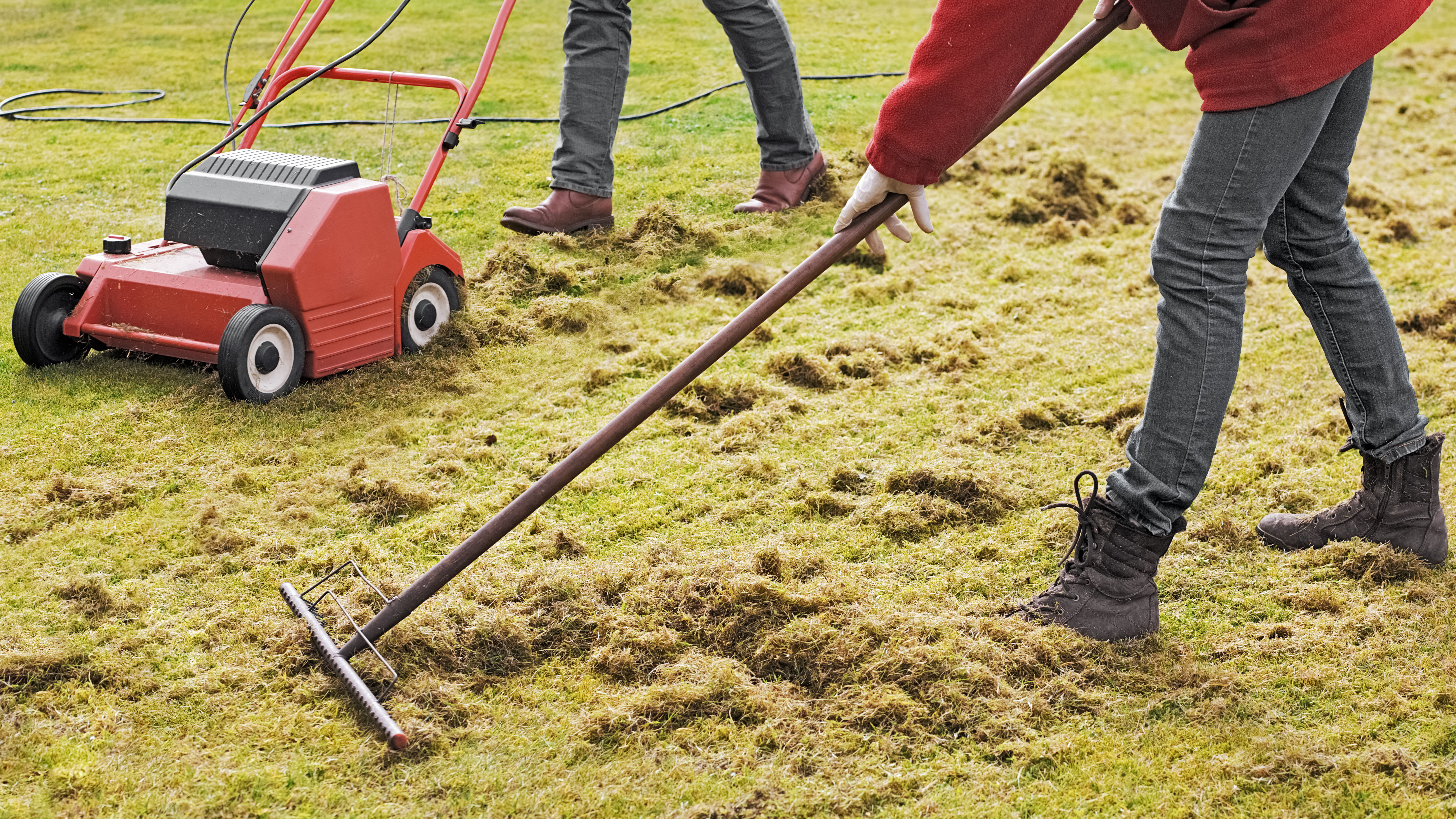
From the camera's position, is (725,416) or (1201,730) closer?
(1201,730)

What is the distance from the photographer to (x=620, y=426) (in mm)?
1921

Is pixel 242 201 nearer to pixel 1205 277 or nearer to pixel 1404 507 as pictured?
pixel 1205 277

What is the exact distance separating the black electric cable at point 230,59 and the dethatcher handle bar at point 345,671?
1.75 m

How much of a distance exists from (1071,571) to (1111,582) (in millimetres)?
73

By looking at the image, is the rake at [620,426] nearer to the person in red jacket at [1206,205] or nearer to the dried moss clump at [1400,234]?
the person in red jacket at [1206,205]

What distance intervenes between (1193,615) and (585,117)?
2.61 meters

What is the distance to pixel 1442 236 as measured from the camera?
4062 millimetres

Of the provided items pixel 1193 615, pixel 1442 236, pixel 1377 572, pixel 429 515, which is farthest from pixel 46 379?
pixel 1442 236

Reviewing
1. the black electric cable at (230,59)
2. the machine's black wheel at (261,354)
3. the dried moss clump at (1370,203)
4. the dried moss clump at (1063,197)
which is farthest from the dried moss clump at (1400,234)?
the black electric cable at (230,59)

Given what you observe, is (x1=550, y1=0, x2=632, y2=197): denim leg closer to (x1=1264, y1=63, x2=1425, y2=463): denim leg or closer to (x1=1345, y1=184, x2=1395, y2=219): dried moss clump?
(x1=1264, y1=63, x2=1425, y2=463): denim leg

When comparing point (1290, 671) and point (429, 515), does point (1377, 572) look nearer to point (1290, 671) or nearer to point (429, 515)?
point (1290, 671)

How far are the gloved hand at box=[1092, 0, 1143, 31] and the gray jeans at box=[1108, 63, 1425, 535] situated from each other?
0.84ft

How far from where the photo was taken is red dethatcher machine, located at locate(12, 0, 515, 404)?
288 centimetres

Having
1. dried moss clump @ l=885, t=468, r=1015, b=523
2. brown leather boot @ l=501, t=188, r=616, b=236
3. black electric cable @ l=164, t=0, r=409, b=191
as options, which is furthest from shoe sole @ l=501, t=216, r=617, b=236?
dried moss clump @ l=885, t=468, r=1015, b=523
